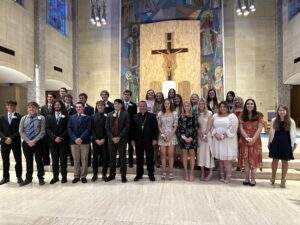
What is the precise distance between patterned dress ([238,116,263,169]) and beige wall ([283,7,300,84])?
807 cm

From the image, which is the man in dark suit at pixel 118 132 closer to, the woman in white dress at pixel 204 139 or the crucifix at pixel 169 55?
the woman in white dress at pixel 204 139

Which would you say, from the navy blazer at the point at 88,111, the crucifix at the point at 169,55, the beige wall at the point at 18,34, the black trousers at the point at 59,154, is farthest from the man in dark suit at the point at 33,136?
the crucifix at the point at 169,55

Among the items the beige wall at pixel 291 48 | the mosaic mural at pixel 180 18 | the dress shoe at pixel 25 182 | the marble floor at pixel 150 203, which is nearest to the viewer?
the marble floor at pixel 150 203

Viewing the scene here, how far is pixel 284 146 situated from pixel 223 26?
10402 millimetres

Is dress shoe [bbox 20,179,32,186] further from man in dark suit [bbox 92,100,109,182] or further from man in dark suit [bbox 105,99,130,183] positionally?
man in dark suit [bbox 105,99,130,183]

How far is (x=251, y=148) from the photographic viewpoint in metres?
5.51

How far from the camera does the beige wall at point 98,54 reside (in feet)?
51.4

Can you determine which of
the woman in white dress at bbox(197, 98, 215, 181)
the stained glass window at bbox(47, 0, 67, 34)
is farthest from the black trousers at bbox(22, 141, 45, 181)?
the stained glass window at bbox(47, 0, 67, 34)

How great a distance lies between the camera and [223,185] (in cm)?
545

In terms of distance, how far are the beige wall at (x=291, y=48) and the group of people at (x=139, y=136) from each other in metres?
8.19

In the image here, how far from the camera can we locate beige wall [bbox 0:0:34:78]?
1071 cm

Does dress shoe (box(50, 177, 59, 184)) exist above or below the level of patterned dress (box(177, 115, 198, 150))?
below

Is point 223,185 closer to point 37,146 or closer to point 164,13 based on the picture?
point 37,146

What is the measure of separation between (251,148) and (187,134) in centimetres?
114
